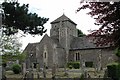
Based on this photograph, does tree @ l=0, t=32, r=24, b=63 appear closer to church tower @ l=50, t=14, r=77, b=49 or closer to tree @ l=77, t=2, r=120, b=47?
tree @ l=77, t=2, r=120, b=47

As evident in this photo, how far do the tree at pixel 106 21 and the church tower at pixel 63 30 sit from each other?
151ft

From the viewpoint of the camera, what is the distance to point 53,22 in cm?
5562

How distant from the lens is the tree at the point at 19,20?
15961 mm

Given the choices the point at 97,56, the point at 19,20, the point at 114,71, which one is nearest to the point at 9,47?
the point at 19,20

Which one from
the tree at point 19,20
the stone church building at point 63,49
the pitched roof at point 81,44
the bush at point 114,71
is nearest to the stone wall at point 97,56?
the stone church building at point 63,49

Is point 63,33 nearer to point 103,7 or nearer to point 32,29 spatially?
point 32,29

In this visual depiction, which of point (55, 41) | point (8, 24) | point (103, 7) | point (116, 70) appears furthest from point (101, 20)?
point (55, 41)

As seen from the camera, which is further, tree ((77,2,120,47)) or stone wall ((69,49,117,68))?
stone wall ((69,49,117,68))

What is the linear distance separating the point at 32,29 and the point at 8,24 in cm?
181

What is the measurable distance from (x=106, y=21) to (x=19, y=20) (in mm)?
10177

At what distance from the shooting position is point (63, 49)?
2084 inches

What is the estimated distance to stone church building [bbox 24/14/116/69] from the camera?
49966 millimetres

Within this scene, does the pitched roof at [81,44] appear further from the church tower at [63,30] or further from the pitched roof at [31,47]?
the pitched roof at [31,47]

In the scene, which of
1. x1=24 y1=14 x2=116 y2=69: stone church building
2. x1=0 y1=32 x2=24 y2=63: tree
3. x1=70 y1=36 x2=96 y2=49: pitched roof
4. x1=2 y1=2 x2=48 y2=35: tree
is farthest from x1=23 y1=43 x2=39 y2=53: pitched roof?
x1=2 y1=2 x2=48 y2=35: tree
